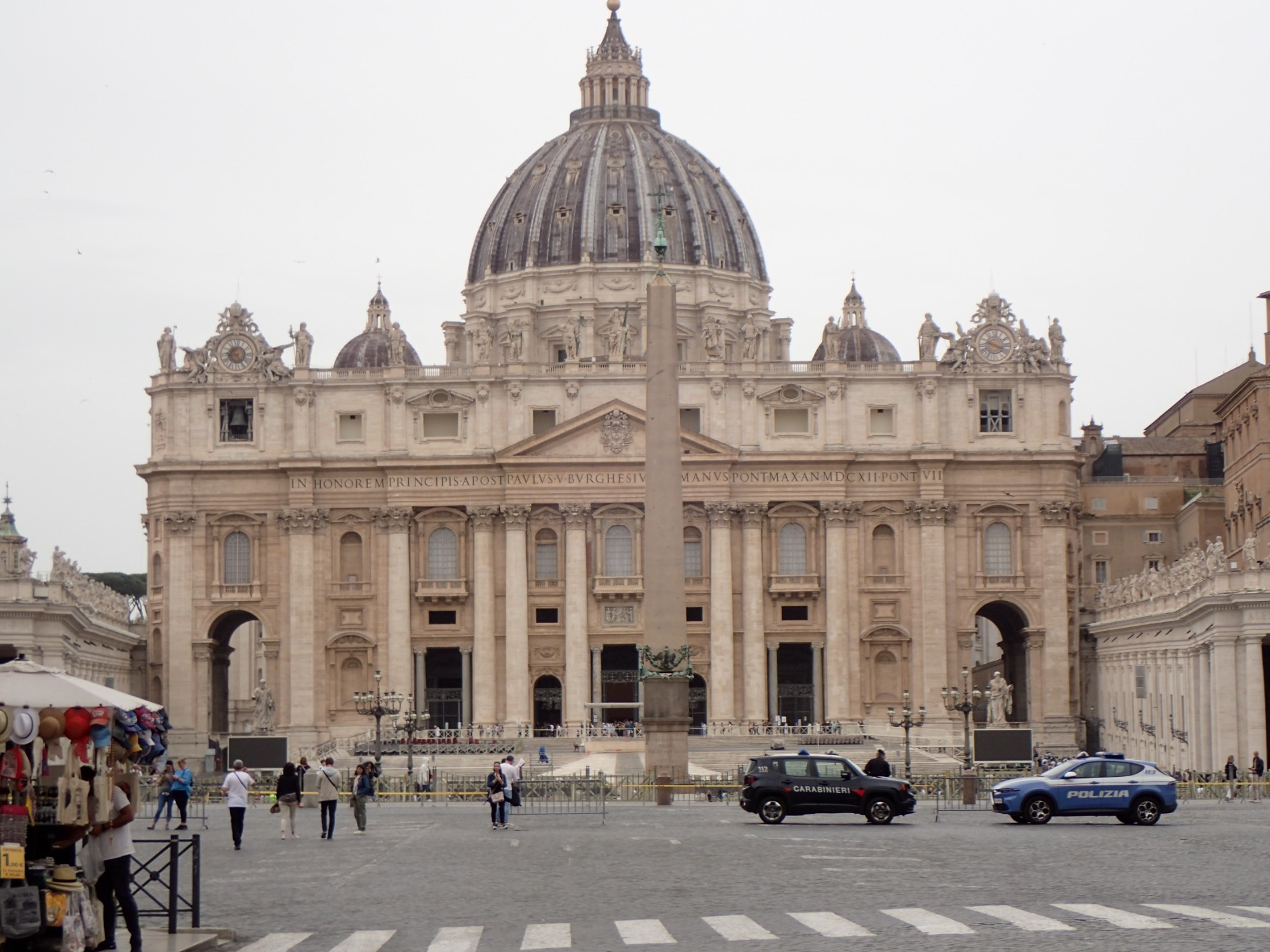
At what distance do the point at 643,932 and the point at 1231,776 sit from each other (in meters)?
42.5

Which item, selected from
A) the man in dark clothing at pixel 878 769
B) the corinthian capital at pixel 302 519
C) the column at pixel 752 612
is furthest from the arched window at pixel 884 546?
the man in dark clothing at pixel 878 769

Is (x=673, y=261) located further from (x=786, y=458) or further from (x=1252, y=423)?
(x=1252, y=423)

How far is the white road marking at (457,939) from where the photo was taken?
22.8m

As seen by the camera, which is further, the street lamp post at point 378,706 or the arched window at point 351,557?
the arched window at point 351,557

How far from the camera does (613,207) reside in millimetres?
130125

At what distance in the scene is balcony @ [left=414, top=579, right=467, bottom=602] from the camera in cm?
10431

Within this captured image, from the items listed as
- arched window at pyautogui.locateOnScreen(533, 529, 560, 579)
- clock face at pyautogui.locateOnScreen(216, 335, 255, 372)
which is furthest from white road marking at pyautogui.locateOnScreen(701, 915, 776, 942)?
clock face at pyautogui.locateOnScreen(216, 335, 255, 372)

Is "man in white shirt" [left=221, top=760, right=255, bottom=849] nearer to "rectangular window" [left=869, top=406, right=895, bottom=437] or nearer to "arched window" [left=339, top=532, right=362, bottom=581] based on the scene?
"arched window" [left=339, top=532, right=362, bottom=581]

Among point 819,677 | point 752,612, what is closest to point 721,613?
point 752,612

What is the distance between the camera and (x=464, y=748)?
300ft

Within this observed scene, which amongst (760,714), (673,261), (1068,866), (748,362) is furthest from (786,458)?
(1068,866)

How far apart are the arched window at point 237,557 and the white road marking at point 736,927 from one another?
83111 millimetres

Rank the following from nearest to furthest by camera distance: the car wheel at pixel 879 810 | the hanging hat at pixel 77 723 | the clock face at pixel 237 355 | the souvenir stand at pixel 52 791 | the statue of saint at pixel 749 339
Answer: the souvenir stand at pixel 52 791, the hanging hat at pixel 77 723, the car wheel at pixel 879 810, the clock face at pixel 237 355, the statue of saint at pixel 749 339

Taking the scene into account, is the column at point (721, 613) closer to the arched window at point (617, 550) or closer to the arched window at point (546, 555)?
the arched window at point (617, 550)
